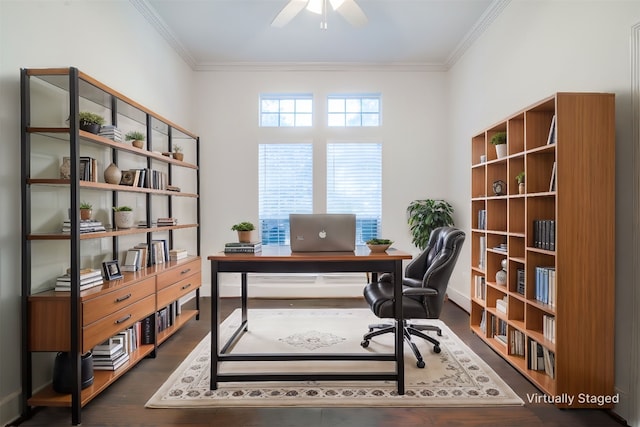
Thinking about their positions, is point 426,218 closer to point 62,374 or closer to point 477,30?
point 477,30

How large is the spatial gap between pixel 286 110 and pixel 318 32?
1.34m

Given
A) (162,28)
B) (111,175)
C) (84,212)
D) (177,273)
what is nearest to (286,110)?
(162,28)

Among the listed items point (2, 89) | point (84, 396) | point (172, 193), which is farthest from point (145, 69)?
point (84, 396)

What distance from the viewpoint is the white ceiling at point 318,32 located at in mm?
3697

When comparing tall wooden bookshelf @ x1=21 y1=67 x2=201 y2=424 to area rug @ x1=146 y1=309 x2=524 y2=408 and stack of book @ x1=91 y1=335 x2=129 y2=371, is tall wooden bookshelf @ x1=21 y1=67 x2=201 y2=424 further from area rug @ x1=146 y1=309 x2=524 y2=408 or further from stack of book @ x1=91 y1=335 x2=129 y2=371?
area rug @ x1=146 y1=309 x2=524 y2=408

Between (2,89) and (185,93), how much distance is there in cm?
293

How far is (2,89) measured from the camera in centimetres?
203

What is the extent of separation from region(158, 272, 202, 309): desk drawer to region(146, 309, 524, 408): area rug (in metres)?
0.51

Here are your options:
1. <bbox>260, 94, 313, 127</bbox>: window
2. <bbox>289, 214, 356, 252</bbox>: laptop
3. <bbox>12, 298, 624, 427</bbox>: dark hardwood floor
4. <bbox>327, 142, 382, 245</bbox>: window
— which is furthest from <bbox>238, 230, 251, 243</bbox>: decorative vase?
<bbox>260, 94, 313, 127</bbox>: window

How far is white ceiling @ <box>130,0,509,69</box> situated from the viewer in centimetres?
370

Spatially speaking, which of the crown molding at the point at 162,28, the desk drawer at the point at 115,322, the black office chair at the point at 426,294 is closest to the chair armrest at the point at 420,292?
the black office chair at the point at 426,294

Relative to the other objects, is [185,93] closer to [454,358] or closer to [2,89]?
[2,89]

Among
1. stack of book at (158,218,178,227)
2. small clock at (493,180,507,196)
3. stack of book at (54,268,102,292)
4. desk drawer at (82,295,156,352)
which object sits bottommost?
desk drawer at (82,295,156,352)

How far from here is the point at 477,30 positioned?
4109 millimetres
